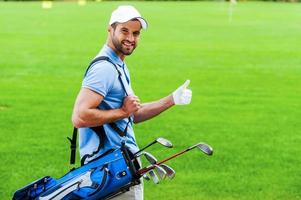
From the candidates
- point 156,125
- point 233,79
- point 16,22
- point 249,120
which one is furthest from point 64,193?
point 16,22

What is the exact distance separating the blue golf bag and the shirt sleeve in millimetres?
375

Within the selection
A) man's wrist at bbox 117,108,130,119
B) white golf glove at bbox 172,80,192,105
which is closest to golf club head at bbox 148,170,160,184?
man's wrist at bbox 117,108,130,119

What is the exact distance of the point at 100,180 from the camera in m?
4.74

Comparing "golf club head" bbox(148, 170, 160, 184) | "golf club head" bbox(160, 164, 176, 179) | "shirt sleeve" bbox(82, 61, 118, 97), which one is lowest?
"golf club head" bbox(148, 170, 160, 184)

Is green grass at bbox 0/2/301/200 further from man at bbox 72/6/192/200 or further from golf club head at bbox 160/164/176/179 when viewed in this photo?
golf club head at bbox 160/164/176/179

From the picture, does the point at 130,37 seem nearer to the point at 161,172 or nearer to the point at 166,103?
the point at 166,103

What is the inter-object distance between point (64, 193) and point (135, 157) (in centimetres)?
49

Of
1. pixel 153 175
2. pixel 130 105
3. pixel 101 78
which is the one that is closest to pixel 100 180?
pixel 153 175

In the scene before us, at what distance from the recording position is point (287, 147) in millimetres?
11078

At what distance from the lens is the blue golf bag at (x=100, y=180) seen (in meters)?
4.73

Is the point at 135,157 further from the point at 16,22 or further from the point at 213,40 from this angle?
the point at 16,22

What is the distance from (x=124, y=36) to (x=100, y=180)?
2.95 ft

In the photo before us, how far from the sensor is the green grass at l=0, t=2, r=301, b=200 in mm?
9273

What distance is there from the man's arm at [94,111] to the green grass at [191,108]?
12.2 ft
